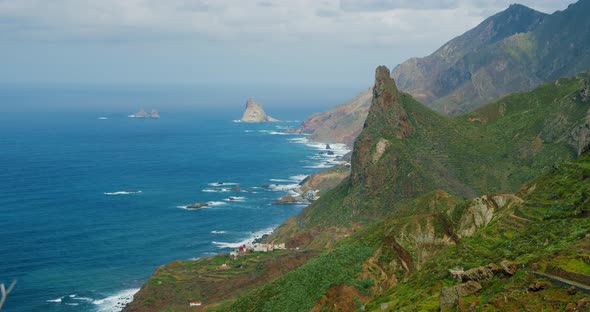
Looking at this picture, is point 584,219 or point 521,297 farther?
point 584,219

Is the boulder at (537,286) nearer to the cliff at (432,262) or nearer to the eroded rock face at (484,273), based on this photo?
the cliff at (432,262)

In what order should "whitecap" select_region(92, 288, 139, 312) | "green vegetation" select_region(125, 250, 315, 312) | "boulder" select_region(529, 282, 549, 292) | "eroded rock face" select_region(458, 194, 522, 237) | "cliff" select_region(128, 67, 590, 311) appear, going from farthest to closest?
"whitecap" select_region(92, 288, 139, 312) → "green vegetation" select_region(125, 250, 315, 312) → "eroded rock face" select_region(458, 194, 522, 237) → "cliff" select_region(128, 67, 590, 311) → "boulder" select_region(529, 282, 549, 292)

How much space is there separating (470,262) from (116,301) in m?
94.3

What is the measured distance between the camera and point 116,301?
14688 cm

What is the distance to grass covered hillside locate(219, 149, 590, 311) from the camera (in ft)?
179

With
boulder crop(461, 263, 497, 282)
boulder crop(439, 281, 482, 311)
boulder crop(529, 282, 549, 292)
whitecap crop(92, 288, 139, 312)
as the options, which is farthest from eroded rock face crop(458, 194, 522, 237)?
whitecap crop(92, 288, 139, 312)

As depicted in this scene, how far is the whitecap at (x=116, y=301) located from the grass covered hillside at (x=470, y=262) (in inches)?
1590

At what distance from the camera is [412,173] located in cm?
19688

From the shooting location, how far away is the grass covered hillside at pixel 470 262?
5453 cm

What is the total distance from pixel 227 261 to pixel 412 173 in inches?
2616

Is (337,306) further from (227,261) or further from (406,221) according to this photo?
(227,261)

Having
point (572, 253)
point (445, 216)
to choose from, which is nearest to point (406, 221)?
point (445, 216)

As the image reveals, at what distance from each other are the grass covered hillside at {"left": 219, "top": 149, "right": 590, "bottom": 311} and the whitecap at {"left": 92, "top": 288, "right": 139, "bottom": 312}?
40.4 meters

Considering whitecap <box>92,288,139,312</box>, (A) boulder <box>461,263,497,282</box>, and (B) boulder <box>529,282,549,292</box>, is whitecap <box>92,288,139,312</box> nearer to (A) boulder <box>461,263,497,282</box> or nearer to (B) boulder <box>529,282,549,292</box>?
(A) boulder <box>461,263,497,282</box>
